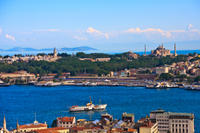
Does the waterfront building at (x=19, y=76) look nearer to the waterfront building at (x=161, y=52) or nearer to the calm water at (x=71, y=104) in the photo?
the calm water at (x=71, y=104)

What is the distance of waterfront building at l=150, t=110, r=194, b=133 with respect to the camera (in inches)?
553

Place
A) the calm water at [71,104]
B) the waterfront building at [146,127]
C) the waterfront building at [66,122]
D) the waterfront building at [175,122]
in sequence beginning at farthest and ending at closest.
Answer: the calm water at [71,104] → the waterfront building at [66,122] → the waterfront building at [175,122] → the waterfront building at [146,127]

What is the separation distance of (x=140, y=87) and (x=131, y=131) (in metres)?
24.1

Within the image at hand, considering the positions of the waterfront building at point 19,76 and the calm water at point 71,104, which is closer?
the calm water at point 71,104

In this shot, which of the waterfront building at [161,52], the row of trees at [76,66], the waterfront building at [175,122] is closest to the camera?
the waterfront building at [175,122]

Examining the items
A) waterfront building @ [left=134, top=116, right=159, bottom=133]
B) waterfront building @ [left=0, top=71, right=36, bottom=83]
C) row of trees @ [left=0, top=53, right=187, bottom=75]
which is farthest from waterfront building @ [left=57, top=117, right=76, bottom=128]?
row of trees @ [left=0, top=53, right=187, bottom=75]

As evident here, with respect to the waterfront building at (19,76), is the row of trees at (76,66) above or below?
above

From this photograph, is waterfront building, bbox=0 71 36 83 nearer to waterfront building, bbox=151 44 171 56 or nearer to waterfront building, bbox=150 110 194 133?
waterfront building, bbox=151 44 171 56

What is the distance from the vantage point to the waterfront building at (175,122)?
1404cm

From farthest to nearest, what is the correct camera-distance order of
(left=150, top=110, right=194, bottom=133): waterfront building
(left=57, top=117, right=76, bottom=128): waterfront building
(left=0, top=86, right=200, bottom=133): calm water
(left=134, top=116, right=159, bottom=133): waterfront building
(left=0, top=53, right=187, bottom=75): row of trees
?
(left=0, top=53, right=187, bottom=75): row of trees, (left=0, top=86, right=200, bottom=133): calm water, (left=57, top=117, right=76, bottom=128): waterfront building, (left=150, top=110, right=194, bottom=133): waterfront building, (left=134, top=116, right=159, bottom=133): waterfront building

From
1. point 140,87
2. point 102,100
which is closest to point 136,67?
point 140,87

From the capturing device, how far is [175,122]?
1411 cm

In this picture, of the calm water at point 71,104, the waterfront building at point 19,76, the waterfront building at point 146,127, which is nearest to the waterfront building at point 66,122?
the calm water at point 71,104

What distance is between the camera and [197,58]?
50.6 m
